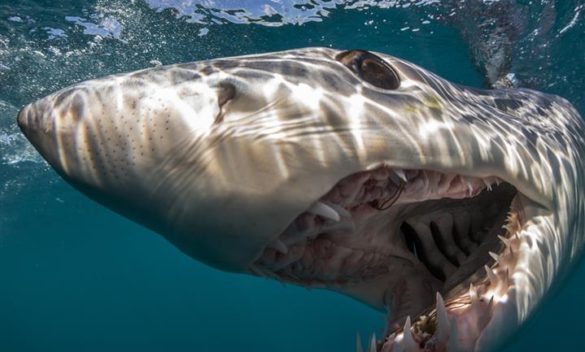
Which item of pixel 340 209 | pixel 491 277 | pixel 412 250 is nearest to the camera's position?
pixel 340 209

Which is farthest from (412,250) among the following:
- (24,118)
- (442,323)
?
(24,118)

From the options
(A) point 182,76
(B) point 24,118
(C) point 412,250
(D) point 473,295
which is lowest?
(C) point 412,250

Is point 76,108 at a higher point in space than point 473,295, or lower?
higher

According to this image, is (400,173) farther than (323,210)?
Yes

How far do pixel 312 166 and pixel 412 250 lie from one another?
184 centimetres

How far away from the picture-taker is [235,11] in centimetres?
1105

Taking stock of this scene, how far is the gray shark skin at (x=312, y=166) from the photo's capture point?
1.61m

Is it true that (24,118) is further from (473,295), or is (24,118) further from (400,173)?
(473,295)

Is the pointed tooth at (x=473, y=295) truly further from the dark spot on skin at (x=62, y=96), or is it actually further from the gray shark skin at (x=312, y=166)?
the dark spot on skin at (x=62, y=96)

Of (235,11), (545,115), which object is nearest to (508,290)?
(545,115)

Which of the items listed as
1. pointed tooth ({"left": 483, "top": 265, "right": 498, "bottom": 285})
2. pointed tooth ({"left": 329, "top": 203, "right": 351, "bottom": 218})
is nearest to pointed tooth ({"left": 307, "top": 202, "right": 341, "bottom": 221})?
pointed tooth ({"left": 329, "top": 203, "right": 351, "bottom": 218})

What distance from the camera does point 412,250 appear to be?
10.6ft

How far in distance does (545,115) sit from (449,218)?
1.55 meters

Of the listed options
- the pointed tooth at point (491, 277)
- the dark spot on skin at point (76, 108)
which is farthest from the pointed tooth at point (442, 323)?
the dark spot on skin at point (76, 108)
